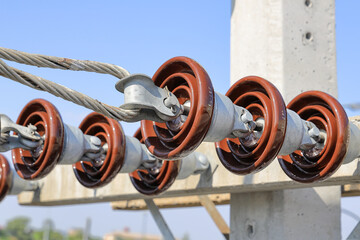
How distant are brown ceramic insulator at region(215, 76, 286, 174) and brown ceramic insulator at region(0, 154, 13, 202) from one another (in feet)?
12.2

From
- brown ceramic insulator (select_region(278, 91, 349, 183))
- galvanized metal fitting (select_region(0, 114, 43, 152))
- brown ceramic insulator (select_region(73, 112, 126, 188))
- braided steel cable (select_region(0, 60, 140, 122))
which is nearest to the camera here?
braided steel cable (select_region(0, 60, 140, 122))

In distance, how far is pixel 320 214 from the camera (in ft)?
18.9

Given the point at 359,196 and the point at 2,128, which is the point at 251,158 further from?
the point at 359,196

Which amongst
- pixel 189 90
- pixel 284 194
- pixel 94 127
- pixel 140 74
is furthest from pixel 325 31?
pixel 140 74

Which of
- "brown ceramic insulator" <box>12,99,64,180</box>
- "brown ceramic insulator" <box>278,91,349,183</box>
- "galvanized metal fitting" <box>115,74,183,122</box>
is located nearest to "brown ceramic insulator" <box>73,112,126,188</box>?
"brown ceramic insulator" <box>12,99,64,180</box>

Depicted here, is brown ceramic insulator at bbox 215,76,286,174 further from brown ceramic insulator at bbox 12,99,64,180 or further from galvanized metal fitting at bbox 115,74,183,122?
brown ceramic insulator at bbox 12,99,64,180

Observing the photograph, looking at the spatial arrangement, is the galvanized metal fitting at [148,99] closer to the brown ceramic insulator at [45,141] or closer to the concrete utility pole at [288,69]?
the brown ceramic insulator at [45,141]

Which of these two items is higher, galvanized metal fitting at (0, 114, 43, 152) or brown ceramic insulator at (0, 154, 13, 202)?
brown ceramic insulator at (0, 154, 13, 202)

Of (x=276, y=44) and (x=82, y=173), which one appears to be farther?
(x=276, y=44)

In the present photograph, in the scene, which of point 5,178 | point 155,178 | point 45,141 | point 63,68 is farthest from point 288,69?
point 5,178

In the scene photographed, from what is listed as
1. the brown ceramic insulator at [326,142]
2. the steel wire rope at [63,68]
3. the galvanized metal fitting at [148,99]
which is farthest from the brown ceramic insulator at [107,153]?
the steel wire rope at [63,68]

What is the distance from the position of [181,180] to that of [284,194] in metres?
1.17

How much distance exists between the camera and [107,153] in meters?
4.77

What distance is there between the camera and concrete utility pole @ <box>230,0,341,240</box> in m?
5.67
